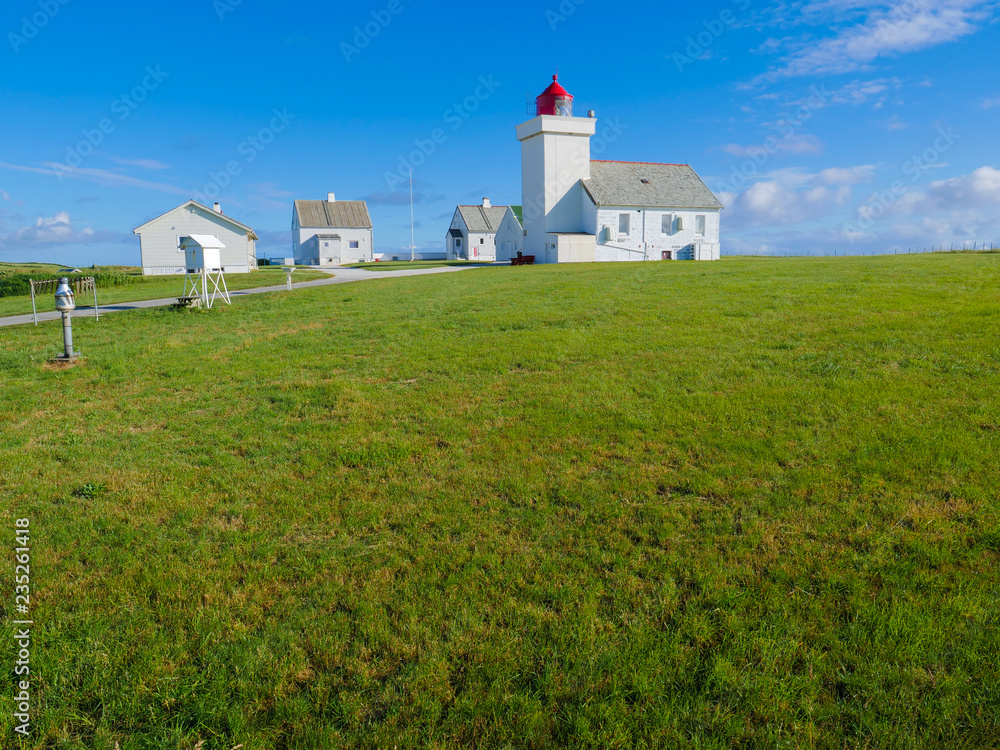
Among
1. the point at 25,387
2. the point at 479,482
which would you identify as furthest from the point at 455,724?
the point at 25,387

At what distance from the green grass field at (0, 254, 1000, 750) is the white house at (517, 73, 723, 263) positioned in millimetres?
35812

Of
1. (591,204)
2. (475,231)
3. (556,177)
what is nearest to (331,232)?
(475,231)

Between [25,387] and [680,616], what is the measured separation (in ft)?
35.7

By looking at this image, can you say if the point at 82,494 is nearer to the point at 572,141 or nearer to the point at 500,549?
the point at 500,549

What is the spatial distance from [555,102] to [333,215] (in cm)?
3616

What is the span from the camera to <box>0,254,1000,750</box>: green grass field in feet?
10.3

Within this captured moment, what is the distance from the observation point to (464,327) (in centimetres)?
1359

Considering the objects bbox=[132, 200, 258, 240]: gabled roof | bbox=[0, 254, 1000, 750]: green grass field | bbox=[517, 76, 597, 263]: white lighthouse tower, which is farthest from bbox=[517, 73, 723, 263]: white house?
bbox=[0, 254, 1000, 750]: green grass field

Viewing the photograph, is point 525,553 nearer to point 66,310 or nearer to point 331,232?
point 66,310

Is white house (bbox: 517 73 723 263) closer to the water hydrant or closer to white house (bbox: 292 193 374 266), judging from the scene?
white house (bbox: 292 193 374 266)

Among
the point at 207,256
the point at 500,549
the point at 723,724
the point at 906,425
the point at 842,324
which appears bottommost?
the point at 723,724

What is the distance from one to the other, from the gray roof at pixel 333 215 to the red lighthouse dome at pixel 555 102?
3322 cm

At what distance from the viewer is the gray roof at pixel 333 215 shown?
232 ft

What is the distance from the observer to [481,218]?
73625mm
